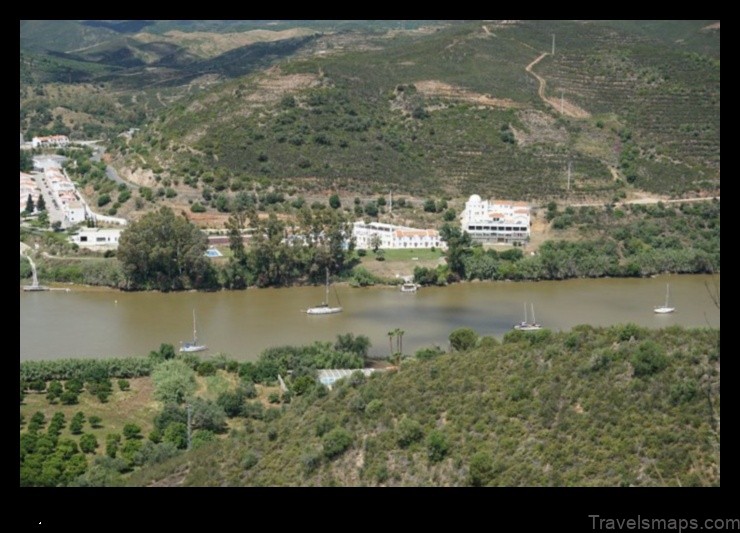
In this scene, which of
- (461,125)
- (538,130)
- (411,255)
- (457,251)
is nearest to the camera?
(457,251)

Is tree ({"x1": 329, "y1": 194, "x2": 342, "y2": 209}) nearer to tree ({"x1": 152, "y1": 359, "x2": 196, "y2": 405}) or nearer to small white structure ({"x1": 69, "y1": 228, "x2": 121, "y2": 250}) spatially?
small white structure ({"x1": 69, "y1": 228, "x2": 121, "y2": 250})

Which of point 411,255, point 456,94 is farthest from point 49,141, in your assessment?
point 411,255

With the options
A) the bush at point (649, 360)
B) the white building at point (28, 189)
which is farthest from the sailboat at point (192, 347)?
the white building at point (28, 189)

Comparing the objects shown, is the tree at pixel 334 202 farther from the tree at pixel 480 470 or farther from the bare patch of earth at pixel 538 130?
the tree at pixel 480 470

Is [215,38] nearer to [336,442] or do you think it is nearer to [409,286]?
[409,286]

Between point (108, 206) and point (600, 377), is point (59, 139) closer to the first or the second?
point (108, 206)

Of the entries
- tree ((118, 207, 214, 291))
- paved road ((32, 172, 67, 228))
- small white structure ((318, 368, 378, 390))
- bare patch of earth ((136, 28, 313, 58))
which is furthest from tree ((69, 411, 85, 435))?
bare patch of earth ((136, 28, 313, 58))

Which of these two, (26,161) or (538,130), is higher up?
(538,130)
